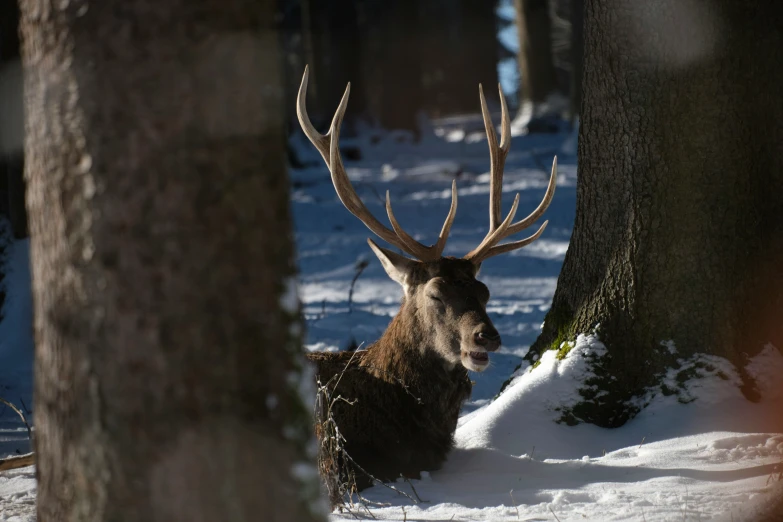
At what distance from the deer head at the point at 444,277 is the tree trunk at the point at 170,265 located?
2478 mm

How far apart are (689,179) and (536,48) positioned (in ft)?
60.8

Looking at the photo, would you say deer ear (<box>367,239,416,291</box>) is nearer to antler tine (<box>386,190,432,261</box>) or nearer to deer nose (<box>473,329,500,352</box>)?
antler tine (<box>386,190,432,261</box>)

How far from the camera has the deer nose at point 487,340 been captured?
4637 millimetres

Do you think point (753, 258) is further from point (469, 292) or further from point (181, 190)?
point (181, 190)

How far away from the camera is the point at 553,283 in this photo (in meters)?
9.41

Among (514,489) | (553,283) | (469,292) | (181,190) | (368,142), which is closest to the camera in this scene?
(181,190)

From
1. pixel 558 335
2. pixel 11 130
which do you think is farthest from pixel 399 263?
pixel 11 130

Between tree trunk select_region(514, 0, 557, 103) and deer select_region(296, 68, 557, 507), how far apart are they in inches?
684

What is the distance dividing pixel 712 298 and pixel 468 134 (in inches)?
914

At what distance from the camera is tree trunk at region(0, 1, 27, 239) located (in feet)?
28.9

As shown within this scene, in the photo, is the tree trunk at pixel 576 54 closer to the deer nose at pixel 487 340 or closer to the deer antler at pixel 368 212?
the deer antler at pixel 368 212

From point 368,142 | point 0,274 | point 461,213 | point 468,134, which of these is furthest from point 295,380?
point 468,134

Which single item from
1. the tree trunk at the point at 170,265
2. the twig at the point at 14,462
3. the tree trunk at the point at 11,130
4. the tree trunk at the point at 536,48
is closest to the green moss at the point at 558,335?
the twig at the point at 14,462

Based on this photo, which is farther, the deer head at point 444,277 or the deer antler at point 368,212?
the deer antler at point 368,212
